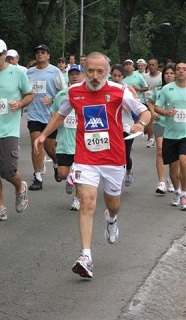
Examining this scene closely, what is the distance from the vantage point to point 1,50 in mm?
8047

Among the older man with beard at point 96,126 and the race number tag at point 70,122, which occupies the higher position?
the older man with beard at point 96,126

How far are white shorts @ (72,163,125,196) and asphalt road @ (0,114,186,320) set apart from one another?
708 millimetres

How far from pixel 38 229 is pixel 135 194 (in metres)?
2.89

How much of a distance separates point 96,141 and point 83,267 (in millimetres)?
1094

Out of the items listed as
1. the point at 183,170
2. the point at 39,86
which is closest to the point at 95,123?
the point at 183,170

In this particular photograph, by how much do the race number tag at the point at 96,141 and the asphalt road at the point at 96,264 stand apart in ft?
3.51

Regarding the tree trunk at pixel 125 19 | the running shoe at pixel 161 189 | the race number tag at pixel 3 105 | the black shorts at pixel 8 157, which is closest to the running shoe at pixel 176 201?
the running shoe at pixel 161 189

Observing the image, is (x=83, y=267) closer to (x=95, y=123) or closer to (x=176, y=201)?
(x=95, y=123)

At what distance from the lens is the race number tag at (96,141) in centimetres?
643

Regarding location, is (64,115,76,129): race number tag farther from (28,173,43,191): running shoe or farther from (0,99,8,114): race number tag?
(28,173,43,191): running shoe

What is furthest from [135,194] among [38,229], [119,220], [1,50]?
[1,50]

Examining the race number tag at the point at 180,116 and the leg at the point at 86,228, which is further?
the race number tag at the point at 180,116

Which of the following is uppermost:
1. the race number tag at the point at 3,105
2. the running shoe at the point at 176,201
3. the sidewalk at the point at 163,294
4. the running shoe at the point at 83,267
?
the race number tag at the point at 3,105

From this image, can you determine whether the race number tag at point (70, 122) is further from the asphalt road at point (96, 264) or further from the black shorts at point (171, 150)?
the black shorts at point (171, 150)
